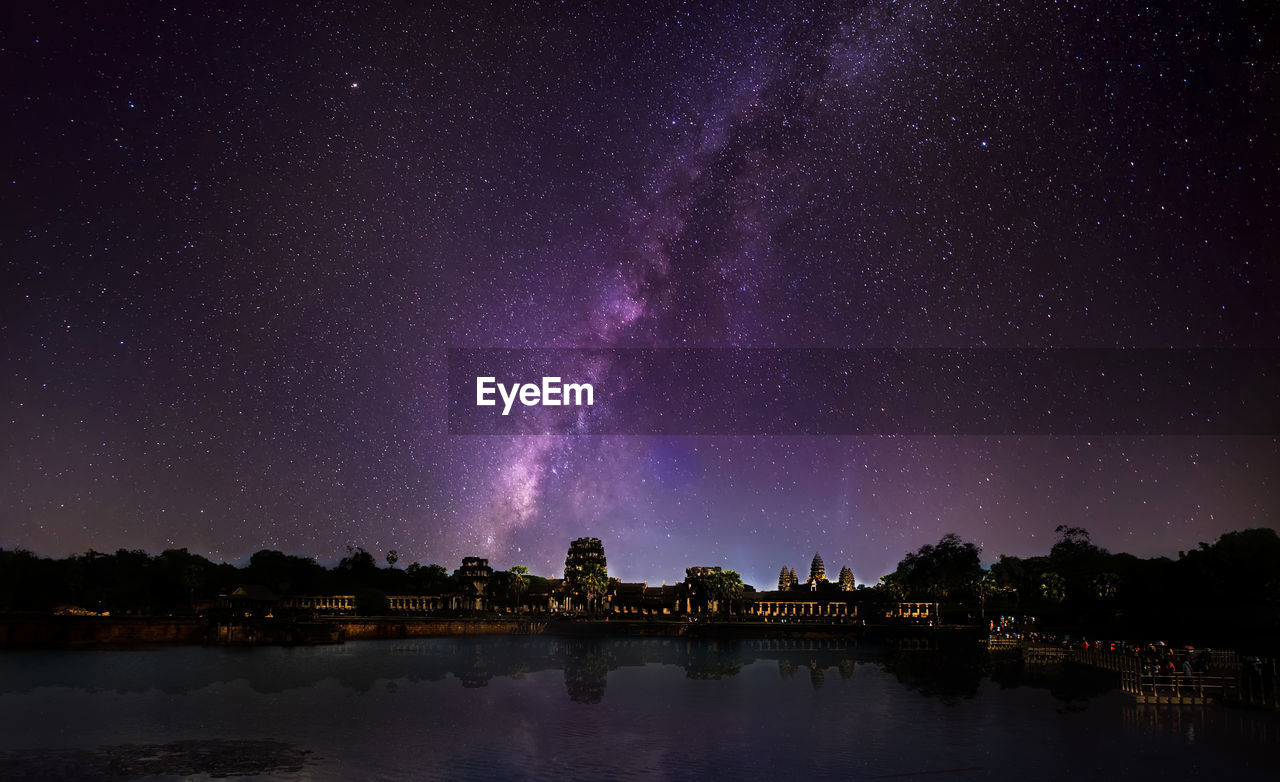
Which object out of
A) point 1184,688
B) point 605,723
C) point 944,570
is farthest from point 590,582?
point 1184,688

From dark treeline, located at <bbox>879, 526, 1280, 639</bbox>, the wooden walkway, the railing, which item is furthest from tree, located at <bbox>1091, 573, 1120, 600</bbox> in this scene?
the railing

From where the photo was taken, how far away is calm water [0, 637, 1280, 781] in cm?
3825

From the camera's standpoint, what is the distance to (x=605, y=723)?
167ft

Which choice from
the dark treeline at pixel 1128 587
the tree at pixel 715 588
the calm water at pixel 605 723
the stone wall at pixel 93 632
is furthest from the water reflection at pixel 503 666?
the tree at pixel 715 588

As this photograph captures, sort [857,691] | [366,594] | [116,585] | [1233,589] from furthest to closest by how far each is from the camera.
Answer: [366,594], [116,585], [1233,589], [857,691]

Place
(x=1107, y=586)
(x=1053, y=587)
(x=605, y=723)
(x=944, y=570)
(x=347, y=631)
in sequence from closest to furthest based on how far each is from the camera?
(x=605, y=723) → (x=347, y=631) → (x=1107, y=586) → (x=1053, y=587) → (x=944, y=570)

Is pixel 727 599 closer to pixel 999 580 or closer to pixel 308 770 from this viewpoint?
pixel 999 580

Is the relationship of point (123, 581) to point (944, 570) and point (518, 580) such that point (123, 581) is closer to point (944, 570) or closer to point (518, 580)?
point (518, 580)

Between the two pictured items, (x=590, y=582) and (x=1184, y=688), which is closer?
(x=1184, y=688)

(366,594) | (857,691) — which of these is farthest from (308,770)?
(366,594)

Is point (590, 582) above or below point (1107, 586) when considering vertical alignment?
below

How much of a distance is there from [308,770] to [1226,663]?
177 feet

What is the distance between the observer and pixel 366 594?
Result: 6865 inches

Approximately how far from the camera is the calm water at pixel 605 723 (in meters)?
38.2
